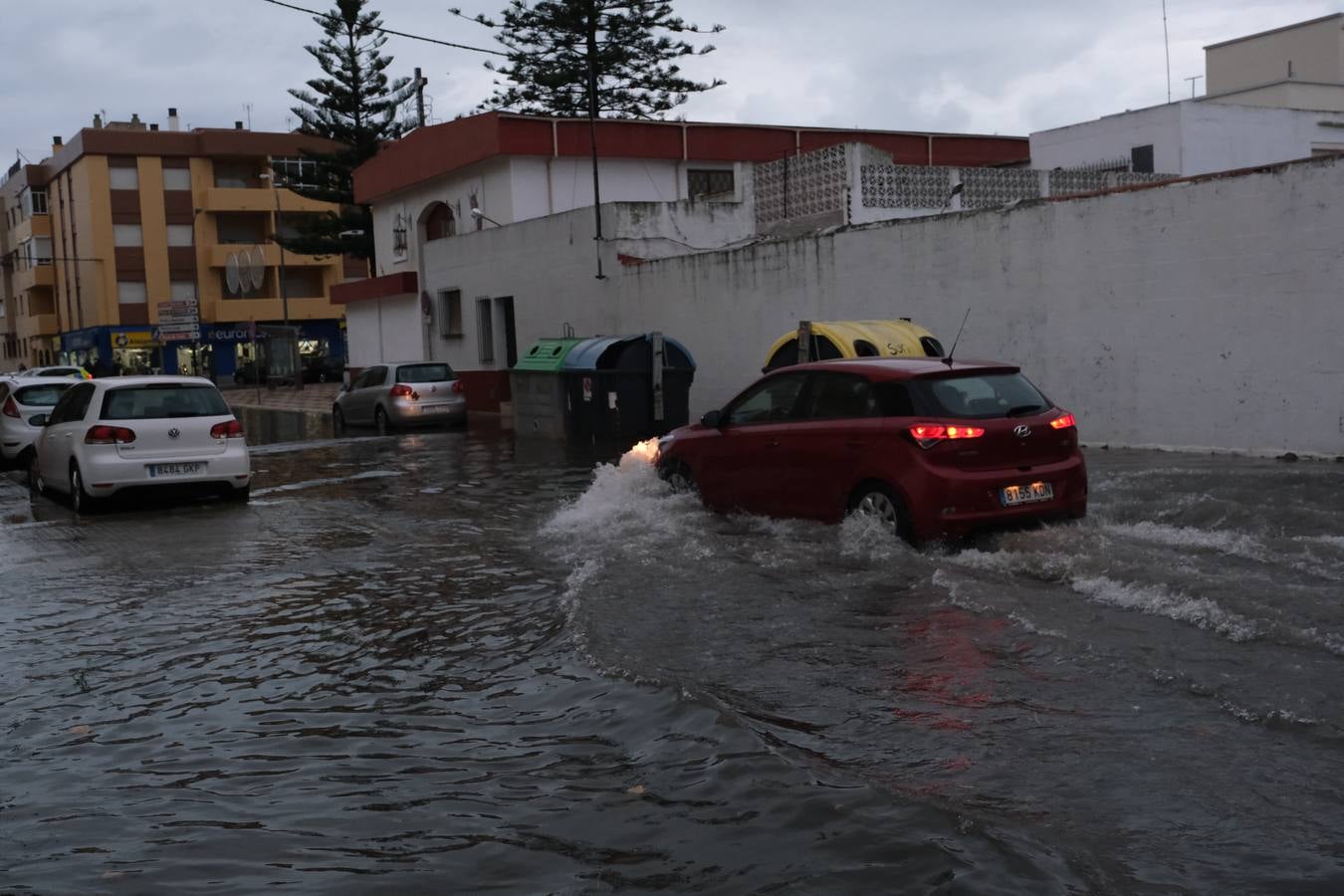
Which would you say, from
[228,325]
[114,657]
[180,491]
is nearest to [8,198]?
[228,325]

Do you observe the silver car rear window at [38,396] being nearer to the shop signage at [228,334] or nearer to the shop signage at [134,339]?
the shop signage at [228,334]

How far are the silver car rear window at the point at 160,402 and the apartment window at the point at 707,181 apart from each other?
21.5 meters

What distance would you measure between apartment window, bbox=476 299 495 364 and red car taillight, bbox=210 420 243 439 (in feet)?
59.2

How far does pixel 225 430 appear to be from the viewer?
47.6 ft

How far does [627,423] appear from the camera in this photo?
21.2m

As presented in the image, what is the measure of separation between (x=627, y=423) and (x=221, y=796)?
53.5 ft

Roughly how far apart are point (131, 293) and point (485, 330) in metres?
47.6

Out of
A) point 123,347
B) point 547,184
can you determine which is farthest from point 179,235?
point 547,184

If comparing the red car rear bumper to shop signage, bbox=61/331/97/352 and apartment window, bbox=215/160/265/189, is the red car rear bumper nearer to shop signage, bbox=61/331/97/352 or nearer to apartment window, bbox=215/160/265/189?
apartment window, bbox=215/160/265/189

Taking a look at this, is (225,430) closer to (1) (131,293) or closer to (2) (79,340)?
(1) (131,293)

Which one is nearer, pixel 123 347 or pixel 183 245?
pixel 123 347

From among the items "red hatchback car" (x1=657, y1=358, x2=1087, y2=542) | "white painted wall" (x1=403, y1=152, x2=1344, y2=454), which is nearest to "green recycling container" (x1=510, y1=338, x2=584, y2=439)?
"white painted wall" (x1=403, y1=152, x2=1344, y2=454)

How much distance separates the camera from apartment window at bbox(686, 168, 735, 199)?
3459 cm

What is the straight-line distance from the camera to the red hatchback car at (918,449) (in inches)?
359
